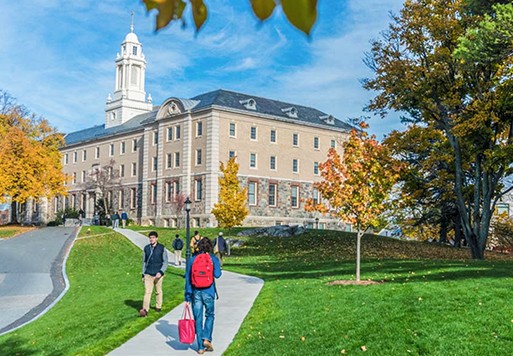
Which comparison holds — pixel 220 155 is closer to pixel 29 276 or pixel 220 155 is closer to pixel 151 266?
pixel 29 276

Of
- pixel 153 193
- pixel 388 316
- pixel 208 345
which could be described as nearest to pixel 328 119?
pixel 153 193

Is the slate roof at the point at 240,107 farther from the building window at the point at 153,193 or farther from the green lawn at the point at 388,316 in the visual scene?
the green lawn at the point at 388,316

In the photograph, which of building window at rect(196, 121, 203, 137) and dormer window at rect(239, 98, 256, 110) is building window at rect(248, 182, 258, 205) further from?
dormer window at rect(239, 98, 256, 110)

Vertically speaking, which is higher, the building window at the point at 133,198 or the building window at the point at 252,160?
the building window at the point at 252,160

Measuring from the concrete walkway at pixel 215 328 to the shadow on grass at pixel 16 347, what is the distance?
2.27 metres

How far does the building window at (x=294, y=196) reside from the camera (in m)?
66.3

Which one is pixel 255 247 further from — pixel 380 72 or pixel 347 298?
pixel 347 298

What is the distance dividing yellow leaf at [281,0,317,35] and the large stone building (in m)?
57.4

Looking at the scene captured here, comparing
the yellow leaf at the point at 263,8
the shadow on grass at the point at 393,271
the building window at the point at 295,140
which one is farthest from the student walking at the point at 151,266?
the building window at the point at 295,140

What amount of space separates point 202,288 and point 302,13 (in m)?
9.20

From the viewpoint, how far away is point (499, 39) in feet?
65.8

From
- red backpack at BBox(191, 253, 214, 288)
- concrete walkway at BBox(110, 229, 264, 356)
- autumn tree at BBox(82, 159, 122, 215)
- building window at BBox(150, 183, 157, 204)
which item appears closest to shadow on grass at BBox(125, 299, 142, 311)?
concrete walkway at BBox(110, 229, 264, 356)

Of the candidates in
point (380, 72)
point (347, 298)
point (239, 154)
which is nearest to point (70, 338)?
point (347, 298)

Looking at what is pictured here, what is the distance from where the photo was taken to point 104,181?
76.1m
